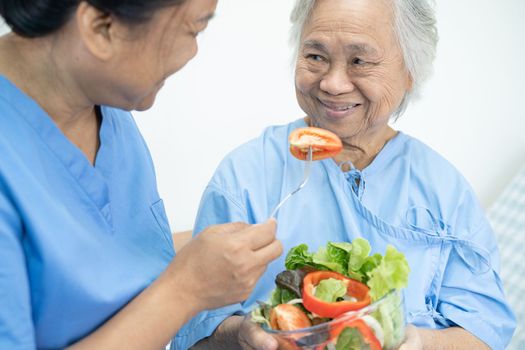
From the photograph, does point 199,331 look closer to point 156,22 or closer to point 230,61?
point 156,22

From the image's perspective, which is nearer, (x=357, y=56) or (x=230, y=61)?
(x=357, y=56)

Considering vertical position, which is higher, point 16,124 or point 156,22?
point 156,22

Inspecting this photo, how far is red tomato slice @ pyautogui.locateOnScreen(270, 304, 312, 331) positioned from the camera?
1.03 meters

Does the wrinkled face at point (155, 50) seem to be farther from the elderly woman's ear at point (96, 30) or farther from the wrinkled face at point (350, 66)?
the wrinkled face at point (350, 66)

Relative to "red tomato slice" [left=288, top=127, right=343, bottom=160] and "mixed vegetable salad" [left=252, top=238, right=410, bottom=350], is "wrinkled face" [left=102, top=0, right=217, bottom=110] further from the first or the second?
"mixed vegetable salad" [left=252, top=238, right=410, bottom=350]

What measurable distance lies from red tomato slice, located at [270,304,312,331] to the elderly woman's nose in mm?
565

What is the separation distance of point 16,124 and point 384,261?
2.34 ft

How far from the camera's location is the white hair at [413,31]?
1424 mm

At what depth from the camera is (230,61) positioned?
8.14 ft

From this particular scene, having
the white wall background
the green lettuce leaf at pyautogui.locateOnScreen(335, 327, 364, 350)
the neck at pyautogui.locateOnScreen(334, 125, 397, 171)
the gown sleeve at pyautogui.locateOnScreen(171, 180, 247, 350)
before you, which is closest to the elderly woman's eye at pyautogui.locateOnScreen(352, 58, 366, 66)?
the neck at pyautogui.locateOnScreen(334, 125, 397, 171)

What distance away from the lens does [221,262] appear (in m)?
1.05

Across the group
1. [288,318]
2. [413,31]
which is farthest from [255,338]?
[413,31]

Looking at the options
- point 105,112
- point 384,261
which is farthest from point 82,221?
point 384,261

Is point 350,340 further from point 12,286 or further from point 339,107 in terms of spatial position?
point 339,107
